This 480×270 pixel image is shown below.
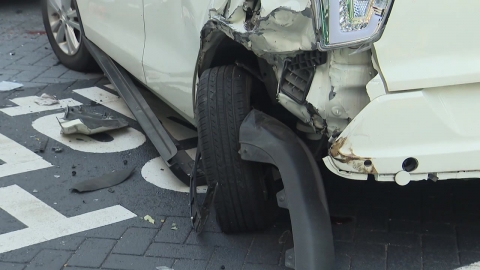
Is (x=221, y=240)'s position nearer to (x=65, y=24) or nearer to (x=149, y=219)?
(x=149, y=219)

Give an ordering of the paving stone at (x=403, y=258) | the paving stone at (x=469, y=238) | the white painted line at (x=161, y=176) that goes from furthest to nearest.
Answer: the white painted line at (x=161, y=176) → the paving stone at (x=469, y=238) → the paving stone at (x=403, y=258)

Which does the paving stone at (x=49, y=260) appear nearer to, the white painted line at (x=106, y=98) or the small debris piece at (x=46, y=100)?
the white painted line at (x=106, y=98)

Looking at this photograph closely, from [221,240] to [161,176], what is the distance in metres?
0.90

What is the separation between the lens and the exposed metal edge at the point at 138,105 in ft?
12.6

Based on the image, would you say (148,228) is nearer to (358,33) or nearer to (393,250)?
(393,250)

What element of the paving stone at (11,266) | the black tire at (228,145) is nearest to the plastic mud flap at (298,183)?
the black tire at (228,145)

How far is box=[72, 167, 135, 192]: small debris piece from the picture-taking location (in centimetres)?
372

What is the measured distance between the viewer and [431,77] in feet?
7.14

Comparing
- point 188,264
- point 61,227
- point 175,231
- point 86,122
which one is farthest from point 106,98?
point 188,264

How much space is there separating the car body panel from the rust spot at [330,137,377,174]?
26cm

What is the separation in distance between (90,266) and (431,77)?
5.92 feet

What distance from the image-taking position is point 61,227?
3330 millimetres

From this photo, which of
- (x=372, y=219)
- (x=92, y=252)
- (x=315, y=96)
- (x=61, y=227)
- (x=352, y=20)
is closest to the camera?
(x=352, y=20)

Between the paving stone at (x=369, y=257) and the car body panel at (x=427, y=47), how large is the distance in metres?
1.02
